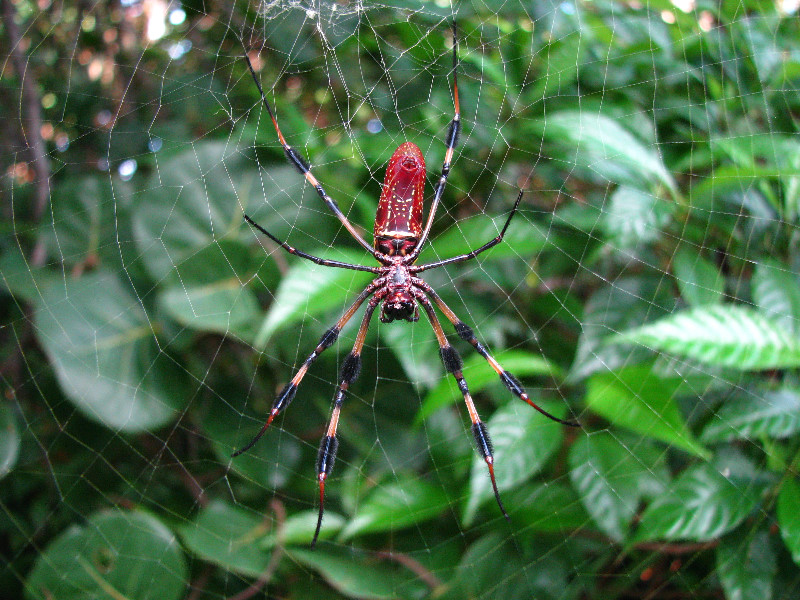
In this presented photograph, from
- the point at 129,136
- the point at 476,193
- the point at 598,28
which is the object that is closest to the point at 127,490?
the point at 129,136

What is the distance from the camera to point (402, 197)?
4.36 feet

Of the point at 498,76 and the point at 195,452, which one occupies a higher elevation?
the point at 498,76

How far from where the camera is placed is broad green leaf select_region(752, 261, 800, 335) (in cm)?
118

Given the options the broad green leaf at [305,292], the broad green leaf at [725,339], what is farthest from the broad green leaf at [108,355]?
the broad green leaf at [725,339]

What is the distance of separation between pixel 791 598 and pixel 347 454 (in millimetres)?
1205

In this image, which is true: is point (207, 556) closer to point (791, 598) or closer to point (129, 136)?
point (791, 598)

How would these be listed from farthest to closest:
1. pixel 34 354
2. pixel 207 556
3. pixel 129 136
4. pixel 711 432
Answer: pixel 129 136 → pixel 34 354 → pixel 207 556 → pixel 711 432

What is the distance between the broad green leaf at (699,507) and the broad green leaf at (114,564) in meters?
1.27

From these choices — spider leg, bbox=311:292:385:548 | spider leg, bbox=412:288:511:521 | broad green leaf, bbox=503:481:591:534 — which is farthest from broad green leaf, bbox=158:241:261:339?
broad green leaf, bbox=503:481:591:534

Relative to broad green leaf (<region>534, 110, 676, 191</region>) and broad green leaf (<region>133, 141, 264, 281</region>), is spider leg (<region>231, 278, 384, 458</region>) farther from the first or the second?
broad green leaf (<region>534, 110, 676, 191</region>)

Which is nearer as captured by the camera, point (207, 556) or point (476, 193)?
point (207, 556)

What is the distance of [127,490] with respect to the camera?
1.81 metres

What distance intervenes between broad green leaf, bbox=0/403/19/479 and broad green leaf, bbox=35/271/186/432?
0.29 m

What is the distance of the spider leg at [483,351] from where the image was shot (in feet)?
4.13
